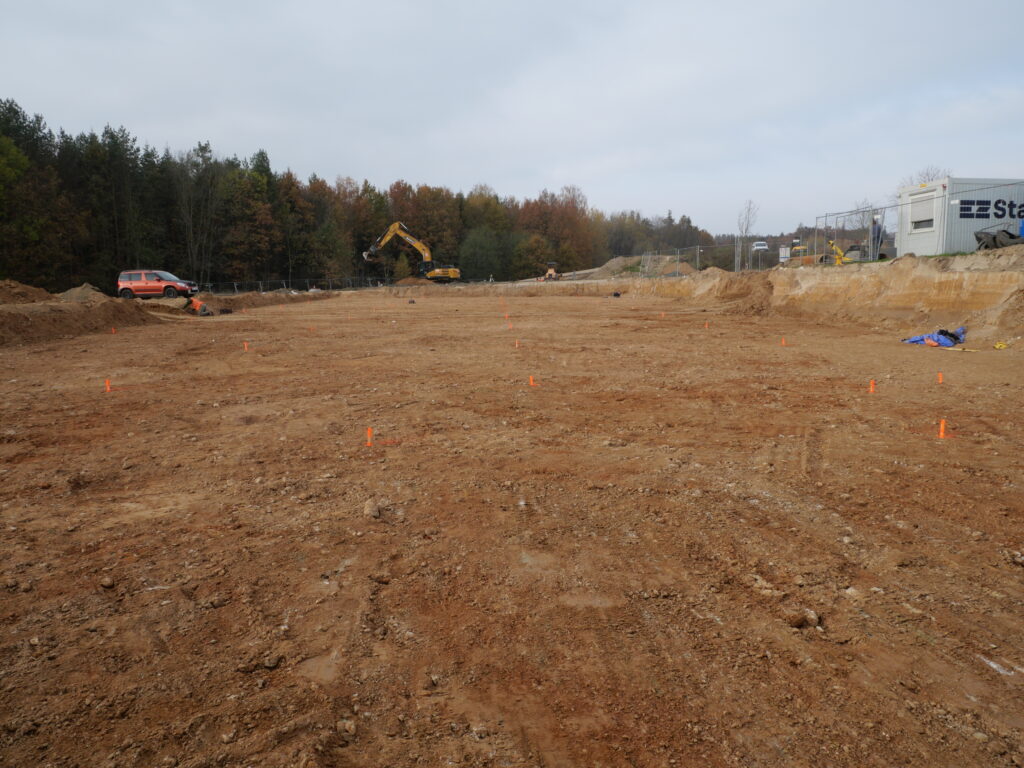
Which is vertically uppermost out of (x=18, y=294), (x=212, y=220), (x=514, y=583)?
(x=212, y=220)

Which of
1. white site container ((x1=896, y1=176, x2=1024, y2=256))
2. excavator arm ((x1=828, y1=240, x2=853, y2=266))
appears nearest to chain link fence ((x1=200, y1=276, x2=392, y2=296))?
excavator arm ((x1=828, y1=240, x2=853, y2=266))

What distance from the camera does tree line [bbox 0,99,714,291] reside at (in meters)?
41.8

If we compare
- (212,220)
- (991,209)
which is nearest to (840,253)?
(991,209)

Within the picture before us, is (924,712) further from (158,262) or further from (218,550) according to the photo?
(158,262)

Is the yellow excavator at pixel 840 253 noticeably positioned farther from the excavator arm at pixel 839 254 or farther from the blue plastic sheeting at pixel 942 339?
the blue plastic sheeting at pixel 942 339

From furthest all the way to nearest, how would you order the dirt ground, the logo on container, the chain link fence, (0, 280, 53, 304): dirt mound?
the chain link fence
(0, 280, 53, 304): dirt mound
the logo on container
the dirt ground

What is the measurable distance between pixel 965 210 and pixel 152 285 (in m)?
37.7

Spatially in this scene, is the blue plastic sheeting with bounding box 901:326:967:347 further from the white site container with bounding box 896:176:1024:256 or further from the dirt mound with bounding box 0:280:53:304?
the dirt mound with bounding box 0:280:53:304

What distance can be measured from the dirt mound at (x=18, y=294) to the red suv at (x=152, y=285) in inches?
317

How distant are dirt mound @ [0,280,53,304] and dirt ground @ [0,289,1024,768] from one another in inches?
719

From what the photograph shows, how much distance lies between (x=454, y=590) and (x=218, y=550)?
186 centimetres

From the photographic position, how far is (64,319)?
19203 millimetres

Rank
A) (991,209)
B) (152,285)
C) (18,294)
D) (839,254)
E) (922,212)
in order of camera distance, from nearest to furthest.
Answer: (991,209) < (922,212) < (18,294) < (839,254) < (152,285)

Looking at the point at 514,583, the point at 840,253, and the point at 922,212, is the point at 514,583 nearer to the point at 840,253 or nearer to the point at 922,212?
the point at 922,212
